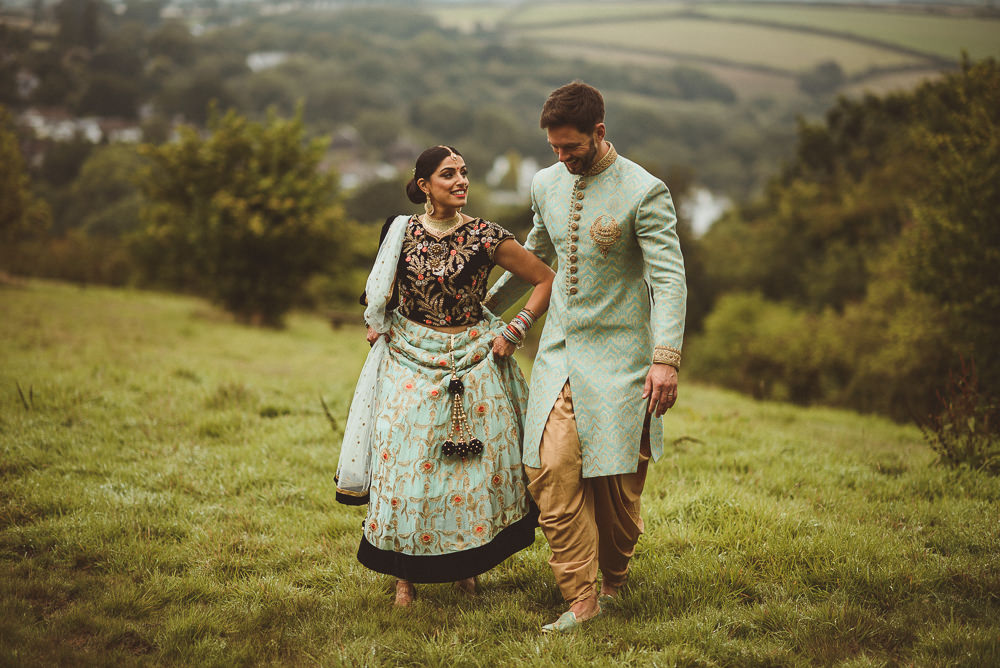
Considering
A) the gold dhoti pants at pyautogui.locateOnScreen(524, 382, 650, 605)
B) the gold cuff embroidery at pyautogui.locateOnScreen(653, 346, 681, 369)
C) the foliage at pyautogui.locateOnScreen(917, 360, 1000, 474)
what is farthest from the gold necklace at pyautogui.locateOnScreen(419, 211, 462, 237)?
the foliage at pyautogui.locateOnScreen(917, 360, 1000, 474)

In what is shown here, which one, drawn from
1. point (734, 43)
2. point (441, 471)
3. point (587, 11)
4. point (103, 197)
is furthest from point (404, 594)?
point (587, 11)

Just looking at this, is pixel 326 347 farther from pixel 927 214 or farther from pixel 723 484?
pixel 927 214

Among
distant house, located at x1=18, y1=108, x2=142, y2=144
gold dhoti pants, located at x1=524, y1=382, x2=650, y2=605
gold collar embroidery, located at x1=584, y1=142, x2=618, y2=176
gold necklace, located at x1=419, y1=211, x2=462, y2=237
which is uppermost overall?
distant house, located at x1=18, y1=108, x2=142, y2=144

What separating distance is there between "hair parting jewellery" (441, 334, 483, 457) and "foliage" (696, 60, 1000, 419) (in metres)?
4.80

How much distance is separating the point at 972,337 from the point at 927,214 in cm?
330

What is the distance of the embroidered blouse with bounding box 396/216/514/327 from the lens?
386cm

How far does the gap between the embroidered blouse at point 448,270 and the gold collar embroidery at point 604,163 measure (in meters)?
0.59

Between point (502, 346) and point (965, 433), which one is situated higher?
point (502, 346)

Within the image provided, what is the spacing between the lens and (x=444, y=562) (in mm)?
3766

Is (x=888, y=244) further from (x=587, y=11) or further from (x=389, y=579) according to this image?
(x=587, y=11)

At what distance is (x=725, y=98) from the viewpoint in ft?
440

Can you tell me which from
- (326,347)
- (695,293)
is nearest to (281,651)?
(326,347)

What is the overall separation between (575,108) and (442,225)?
1025 mm

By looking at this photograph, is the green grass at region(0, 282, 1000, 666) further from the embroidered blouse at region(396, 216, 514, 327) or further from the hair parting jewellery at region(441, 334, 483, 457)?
the embroidered blouse at region(396, 216, 514, 327)
